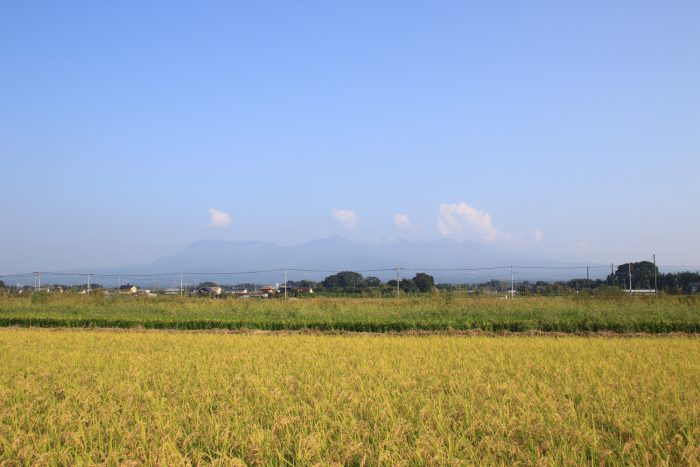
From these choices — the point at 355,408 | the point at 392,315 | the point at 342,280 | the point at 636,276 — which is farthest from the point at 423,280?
the point at 355,408

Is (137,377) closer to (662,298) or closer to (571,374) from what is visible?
(571,374)

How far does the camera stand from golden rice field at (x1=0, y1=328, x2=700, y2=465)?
3.80 m

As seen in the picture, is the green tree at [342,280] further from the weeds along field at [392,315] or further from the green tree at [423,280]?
the weeds along field at [392,315]

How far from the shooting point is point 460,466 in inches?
135

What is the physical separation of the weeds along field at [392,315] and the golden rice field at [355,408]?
16.4 feet

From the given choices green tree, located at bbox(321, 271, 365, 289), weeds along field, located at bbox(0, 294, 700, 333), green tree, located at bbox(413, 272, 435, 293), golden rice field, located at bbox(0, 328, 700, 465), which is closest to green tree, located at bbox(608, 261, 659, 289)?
weeds along field, located at bbox(0, 294, 700, 333)

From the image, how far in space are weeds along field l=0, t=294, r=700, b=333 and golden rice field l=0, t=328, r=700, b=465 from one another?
500cm

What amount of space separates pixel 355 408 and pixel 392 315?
37.2 ft

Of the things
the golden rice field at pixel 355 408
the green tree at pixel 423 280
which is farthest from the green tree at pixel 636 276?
the golden rice field at pixel 355 408

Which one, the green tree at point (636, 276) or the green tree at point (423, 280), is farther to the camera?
the green tree at point (423, 280)

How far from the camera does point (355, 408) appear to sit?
5.05 metres

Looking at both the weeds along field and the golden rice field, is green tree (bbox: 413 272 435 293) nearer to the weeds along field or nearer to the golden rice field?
the weeds along field

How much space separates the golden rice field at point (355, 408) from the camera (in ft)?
12.5

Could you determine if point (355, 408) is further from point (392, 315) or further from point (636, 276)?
point (636, 276)
